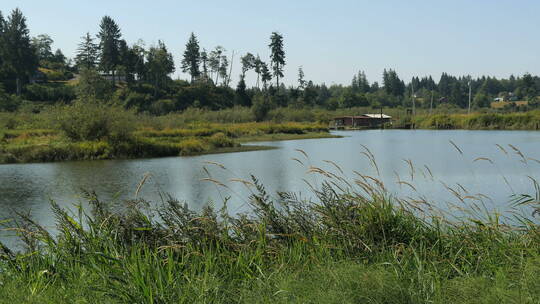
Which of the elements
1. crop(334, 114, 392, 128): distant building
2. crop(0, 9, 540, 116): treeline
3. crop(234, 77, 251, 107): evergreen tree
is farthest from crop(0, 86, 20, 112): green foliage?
crop(334, 114, 392, 128): distant building

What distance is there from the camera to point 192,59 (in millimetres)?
107188

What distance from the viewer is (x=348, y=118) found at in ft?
298

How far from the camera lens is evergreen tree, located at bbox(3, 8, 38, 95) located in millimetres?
82688

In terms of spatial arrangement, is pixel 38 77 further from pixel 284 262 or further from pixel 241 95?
pixel 284 262

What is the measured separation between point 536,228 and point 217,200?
31.4 feet

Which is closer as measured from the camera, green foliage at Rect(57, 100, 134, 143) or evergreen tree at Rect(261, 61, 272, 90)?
green foliage at Rect(57, 100, 134, 143)

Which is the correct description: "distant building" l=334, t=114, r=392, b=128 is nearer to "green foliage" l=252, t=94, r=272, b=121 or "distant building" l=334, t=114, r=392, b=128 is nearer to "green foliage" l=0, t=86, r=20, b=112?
"green foliage" l=252, t=94, r=272, b=121

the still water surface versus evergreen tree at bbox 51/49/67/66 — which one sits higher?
evergreen tree at bbox 51/49/67/66

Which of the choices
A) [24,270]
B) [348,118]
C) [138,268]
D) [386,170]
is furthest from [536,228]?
[348,118]

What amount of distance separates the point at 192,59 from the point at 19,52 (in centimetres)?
3521

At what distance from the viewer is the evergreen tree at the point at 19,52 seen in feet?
271

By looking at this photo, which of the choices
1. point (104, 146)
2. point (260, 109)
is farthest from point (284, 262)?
point (260, 109)

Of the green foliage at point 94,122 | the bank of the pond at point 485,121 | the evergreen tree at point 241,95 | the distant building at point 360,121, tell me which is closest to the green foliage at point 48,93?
the evergreen tree at point 241,95

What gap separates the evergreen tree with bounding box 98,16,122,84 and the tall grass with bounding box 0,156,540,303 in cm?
9167
